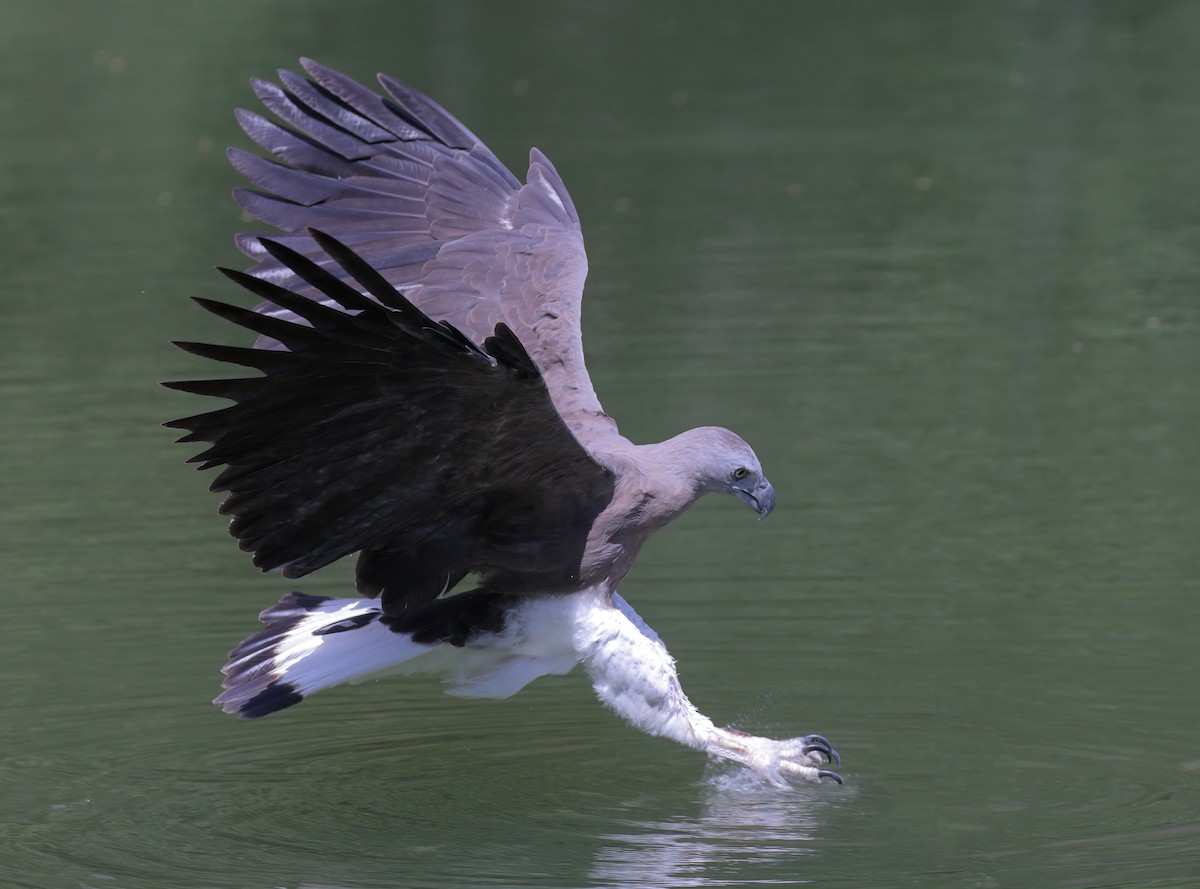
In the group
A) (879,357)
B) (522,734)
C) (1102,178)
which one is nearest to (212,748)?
(522,734)

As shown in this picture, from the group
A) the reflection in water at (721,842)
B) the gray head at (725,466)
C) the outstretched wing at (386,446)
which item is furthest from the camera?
the gray head at (725,466)

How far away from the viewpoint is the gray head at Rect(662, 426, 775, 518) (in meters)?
6.44

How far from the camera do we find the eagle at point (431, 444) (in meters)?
5.34

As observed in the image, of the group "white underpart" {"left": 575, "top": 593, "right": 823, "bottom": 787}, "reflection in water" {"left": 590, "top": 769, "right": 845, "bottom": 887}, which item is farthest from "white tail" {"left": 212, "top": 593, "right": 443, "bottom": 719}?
"reflection in water" {"left": 590, "top": 769, "right": 845, "bottom": 887}

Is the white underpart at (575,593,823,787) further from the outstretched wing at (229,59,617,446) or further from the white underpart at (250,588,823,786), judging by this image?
the outstretched wing at (229,59,617,446)

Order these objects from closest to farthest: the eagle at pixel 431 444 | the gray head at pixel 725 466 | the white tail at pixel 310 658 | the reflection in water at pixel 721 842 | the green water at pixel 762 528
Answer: the eagle at pixel 431 444, the reflection in water at pixel 721 842, the green water at pixel 762 528, the white tail at pixel 310 658, the gray head at pixel 725 466

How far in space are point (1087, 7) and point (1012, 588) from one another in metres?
15.2

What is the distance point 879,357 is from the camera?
1070cm

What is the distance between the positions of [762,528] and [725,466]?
7.52ft

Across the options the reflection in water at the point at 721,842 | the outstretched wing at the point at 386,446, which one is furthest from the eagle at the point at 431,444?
the reflection in water at the point at 721,842

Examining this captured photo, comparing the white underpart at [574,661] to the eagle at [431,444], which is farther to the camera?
the white underpart at [574,661]

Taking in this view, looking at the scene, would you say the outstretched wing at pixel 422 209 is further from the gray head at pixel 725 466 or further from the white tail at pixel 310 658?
the white tail at pixel 310 658

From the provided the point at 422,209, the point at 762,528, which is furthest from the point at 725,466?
the point at 762,528

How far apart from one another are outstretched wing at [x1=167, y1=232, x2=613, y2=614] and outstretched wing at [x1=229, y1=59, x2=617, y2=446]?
2.44 feet
